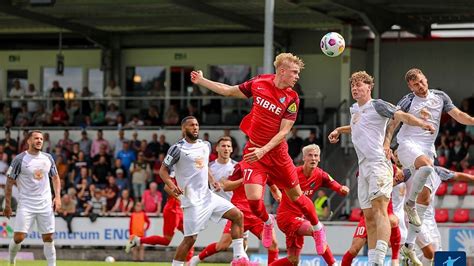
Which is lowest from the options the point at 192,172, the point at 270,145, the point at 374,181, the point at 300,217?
the point at 300,217

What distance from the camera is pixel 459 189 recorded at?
31.0m

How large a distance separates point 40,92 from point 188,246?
83.3 feet

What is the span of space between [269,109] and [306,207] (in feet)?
4.96

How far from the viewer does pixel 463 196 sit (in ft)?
101

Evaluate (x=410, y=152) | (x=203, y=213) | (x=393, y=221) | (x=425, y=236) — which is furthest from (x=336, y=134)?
(x=425, y=236)

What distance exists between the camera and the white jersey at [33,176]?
1909cm

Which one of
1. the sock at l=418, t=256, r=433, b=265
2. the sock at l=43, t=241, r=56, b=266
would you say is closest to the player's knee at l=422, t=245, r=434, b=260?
the sock at l=418, t=256, r=433, b=265

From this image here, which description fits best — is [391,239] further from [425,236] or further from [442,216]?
[442,216]

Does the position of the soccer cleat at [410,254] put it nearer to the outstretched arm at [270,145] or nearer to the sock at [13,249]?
the outstretched arm at [270,145]

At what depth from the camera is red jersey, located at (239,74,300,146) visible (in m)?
15.8

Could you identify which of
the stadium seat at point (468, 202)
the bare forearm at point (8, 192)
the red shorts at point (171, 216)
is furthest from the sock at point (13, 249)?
the stadium seat at point (468, 202)

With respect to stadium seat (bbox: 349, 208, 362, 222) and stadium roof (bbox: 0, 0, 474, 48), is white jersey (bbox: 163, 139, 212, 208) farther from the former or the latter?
stadium roof (bbox: 0, 0, 474, 48)

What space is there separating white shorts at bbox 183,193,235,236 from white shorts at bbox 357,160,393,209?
2326 mm

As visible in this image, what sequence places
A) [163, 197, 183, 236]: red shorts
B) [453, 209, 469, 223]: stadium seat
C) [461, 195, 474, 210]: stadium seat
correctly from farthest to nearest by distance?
[461, 195, 474, 210]: stadium seat < [453, 209, 469, 223]: stadium seat < [163, 197, 183, 236]: red shorts
